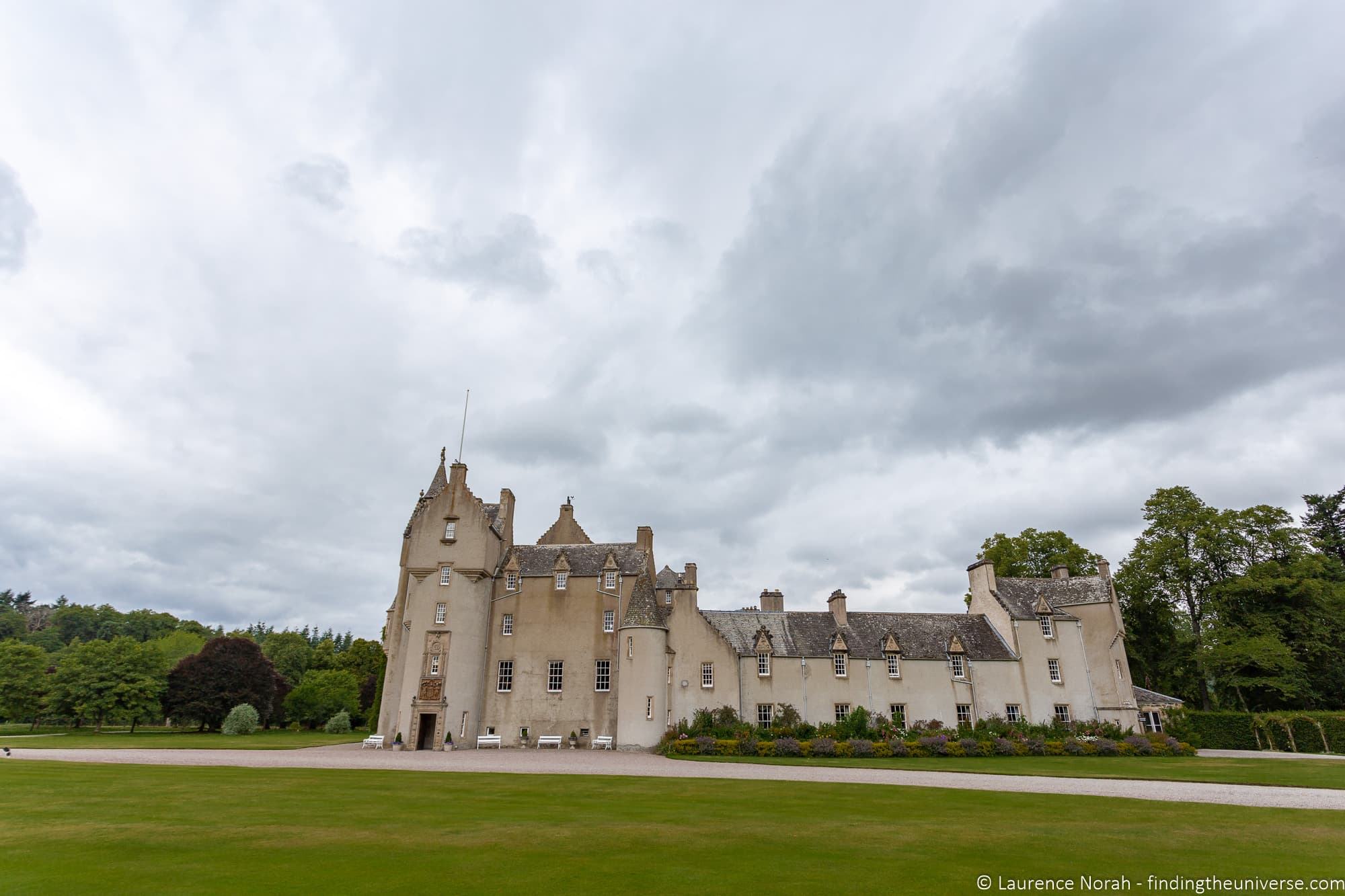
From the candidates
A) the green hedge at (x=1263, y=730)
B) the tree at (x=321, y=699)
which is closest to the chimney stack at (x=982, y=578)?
the green hedge at (x=1263, y=730)

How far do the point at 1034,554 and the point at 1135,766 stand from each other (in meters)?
29.4

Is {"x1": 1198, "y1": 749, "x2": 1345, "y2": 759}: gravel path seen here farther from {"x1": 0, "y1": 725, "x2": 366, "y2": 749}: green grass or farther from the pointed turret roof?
{"x1": 0, "y1": 725, "x2": 366, "y2": 749}: green grass

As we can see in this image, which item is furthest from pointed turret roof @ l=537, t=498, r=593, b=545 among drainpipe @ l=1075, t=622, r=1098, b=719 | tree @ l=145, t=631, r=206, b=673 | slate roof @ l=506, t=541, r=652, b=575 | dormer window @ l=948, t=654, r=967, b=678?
tree @ l=145, t=631, r=206, b=673

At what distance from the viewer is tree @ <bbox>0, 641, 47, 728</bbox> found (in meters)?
58.3

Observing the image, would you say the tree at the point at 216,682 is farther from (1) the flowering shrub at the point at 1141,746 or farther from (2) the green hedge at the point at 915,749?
(1) the flowering shrub at the point at 1141,746

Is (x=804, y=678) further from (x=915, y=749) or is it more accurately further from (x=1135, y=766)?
(x=1135, y=766)

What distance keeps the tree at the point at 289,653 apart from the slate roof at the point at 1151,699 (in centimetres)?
8767

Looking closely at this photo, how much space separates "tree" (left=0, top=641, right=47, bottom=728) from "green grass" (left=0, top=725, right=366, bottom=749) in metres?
1.73

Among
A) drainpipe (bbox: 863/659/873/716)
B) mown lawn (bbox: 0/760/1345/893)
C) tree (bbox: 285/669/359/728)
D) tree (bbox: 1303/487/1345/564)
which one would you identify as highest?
tree (bbox: 1303/487/1345/564)

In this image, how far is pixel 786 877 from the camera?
8.91 m

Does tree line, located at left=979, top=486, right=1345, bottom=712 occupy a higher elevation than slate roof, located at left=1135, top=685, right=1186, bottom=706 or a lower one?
higher

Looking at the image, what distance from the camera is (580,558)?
4612cm

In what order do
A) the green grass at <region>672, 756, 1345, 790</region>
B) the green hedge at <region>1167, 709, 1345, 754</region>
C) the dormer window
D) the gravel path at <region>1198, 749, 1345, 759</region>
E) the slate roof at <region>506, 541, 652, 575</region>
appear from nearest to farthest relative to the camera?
the green grass at <region>672, 756, 1345, 790</region> → the gravel path at <region>1198, 749, 1345, 759</region> → the green hedge at <region>1167, 709, 1345, 754</region> → the dormer window → the slate roof at <region>506, 541, 652, 575</region>

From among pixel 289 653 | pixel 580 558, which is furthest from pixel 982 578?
pixel 289 653
